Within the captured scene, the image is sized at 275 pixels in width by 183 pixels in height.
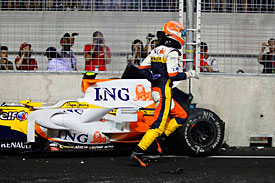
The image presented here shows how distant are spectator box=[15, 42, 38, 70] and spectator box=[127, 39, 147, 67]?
1.67m

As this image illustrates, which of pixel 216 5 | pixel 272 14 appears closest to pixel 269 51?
pixel 272 14

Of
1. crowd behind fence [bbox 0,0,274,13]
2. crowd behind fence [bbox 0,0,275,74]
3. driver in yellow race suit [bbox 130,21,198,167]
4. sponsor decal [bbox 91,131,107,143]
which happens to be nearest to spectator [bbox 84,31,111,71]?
crowd behind fence [bbox 0,0,275,74]

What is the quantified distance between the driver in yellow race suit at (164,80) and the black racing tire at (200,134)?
28 centimetres

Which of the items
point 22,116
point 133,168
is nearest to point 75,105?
point 22,116

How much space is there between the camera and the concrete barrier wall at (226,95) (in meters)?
9.16

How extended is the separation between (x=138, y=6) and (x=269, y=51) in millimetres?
2434

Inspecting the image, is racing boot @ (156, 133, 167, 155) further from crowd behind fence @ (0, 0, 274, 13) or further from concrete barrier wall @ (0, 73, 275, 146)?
crowd behind fence @ (0, 0, 274, 13)

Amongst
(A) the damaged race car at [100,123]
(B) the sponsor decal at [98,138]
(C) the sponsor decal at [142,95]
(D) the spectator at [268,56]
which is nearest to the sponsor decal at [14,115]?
(A) the damaged race car at [100,123]

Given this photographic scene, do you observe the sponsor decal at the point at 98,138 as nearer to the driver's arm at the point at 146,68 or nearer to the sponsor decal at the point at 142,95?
the sponsor decal at the point at 142,95

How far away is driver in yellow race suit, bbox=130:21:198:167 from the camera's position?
7.29 m

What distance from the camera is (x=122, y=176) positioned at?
6.26 m

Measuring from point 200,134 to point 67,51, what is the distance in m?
2.95

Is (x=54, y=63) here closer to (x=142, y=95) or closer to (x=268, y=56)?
(x=142, y=95)

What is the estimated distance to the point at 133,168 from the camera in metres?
6.92
